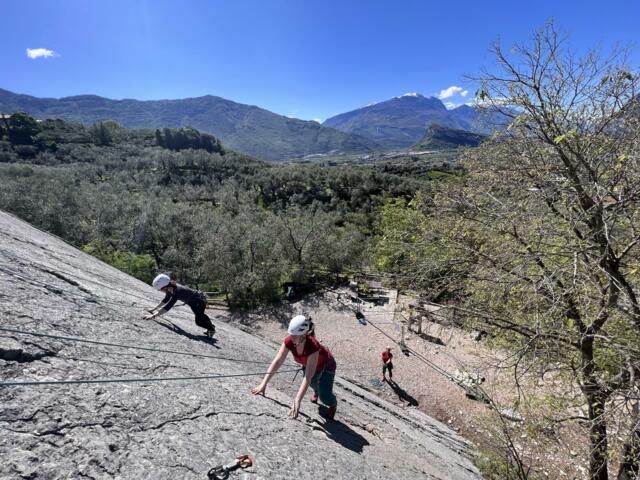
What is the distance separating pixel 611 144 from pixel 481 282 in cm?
317

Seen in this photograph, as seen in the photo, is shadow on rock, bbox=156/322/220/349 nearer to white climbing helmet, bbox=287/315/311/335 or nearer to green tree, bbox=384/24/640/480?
white climbing helmet, bbox=287/315/311/335

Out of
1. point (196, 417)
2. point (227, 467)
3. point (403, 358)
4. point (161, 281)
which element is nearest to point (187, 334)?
point (161, 281)

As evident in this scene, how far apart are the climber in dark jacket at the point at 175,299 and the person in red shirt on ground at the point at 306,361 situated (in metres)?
2.64

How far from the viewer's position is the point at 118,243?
105 ft

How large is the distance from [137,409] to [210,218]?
1452 inches

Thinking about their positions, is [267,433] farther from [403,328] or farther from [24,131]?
[24,131]

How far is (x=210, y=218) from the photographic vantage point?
3800 cm

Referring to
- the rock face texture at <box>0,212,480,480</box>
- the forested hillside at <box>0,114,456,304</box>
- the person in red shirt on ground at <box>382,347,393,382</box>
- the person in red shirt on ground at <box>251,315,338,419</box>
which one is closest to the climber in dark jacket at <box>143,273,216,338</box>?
the rock face texture at <box>0,212,480,480</box>

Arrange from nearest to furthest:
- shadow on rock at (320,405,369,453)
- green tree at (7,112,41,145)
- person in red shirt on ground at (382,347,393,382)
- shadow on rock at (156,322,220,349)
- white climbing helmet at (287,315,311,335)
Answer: white climbing helmet at (287,315,311,335), shadow on rock at (320,405,369,453), shadow on rock at (156,322,220,349), person in red shirt on ground at (382,347,393,382), green tree at (7,112,41,145)

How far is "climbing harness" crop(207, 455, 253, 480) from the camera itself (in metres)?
2.79

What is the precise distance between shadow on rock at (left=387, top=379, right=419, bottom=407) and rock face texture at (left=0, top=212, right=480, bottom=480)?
6.83 m

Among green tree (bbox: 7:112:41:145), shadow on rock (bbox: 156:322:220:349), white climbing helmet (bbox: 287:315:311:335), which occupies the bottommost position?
shadow on rock (bbox: 156:322:220:349)

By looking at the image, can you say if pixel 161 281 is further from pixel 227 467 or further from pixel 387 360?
pixel 387 360

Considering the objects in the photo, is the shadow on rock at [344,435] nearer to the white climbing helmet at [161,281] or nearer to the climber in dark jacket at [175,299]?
the climber in dark jacket at [175,299]
